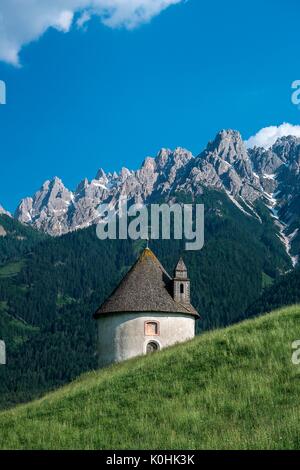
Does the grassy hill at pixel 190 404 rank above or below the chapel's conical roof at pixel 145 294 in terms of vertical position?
below

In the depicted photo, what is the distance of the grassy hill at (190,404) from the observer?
26.3 metres

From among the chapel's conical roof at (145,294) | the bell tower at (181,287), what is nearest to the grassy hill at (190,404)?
the chapel's conical roof at (145,294)

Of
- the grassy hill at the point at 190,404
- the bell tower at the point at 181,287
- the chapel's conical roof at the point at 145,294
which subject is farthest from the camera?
the bell tower at the point at 181,287

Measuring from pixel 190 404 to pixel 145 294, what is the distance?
30.1 metres

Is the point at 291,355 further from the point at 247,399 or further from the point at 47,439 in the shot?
the point at 47,439

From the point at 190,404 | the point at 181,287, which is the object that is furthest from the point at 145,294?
the point at 190,404

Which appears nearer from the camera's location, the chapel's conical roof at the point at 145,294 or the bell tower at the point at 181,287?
the chapel's conical roof at the point at 145,294

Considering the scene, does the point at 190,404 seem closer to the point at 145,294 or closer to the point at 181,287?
the point at 145,294

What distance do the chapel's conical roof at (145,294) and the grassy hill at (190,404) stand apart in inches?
696

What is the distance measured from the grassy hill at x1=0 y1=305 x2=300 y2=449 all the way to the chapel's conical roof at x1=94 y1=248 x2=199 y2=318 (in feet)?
58.0

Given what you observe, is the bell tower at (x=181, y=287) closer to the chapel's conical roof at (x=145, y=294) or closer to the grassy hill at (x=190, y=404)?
the chapel's conical roof at (x=145, y=294)

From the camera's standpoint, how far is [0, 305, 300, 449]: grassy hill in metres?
26.3

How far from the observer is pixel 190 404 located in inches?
1224
